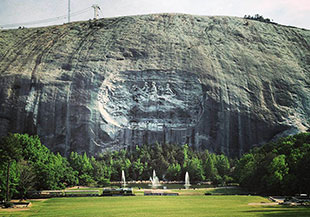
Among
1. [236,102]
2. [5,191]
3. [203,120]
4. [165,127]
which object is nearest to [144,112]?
[165,127]

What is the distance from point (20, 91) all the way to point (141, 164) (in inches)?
1191

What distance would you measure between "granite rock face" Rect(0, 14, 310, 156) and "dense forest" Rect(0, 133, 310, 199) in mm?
6101

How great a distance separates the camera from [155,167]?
73.4 m

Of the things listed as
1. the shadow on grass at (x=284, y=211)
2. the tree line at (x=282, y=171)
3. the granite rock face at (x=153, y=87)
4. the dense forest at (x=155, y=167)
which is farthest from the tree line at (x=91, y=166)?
Result: the shadow on grass at (x=284, y=211)

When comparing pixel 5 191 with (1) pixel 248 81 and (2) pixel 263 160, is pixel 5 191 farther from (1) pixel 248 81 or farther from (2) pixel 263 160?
(1) pixel 248 81

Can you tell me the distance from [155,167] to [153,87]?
20303 mm

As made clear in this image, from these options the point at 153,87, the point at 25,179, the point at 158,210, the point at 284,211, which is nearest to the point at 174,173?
the point at 153,87

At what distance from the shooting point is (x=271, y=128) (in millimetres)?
83312

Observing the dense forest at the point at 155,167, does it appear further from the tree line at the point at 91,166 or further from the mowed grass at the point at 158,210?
the mowed grass at the point at 158,210

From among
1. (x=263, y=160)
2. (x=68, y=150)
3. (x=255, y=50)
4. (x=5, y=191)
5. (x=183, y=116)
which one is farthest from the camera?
(x=255, y=50)

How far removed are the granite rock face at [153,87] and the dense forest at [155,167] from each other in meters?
6.10

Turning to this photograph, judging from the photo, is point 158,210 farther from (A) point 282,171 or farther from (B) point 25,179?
(A) point 282,171

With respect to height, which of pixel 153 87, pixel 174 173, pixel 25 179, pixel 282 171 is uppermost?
pixel 153 87

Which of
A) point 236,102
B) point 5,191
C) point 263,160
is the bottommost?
point 5,191
